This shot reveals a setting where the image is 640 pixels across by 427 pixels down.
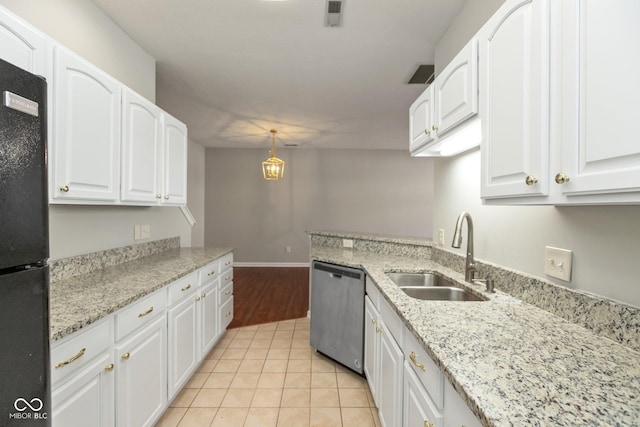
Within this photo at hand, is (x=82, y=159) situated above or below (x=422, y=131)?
below

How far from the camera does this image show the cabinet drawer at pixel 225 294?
264cm

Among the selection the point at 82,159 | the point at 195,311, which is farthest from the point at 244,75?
the point at 195,311

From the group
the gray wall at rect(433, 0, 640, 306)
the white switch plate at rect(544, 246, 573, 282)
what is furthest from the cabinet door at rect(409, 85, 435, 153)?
the white switch plate at rect(544, 246, 573, 282)

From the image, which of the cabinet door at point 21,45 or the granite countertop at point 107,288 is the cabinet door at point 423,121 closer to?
the granite countertop at point 107,288

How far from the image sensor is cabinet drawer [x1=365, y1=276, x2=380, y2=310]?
1.72 m

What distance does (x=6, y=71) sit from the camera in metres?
0.60

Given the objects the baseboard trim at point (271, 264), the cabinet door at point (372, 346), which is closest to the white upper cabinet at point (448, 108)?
the cabinet door at point (372, 346)

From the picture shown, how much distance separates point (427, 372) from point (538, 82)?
0.95 metres

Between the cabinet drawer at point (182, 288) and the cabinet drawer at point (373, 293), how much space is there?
123 cm

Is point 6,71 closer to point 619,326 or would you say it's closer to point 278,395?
point 619,326

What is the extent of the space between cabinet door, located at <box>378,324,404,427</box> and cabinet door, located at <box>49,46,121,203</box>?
1705 millimetres

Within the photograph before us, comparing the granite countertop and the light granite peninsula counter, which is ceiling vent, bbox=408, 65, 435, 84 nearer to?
the light granite peninsula counter

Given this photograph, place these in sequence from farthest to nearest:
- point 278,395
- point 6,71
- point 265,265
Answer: point 265,265, point 278,395, point 6,71

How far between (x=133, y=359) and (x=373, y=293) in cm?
132
